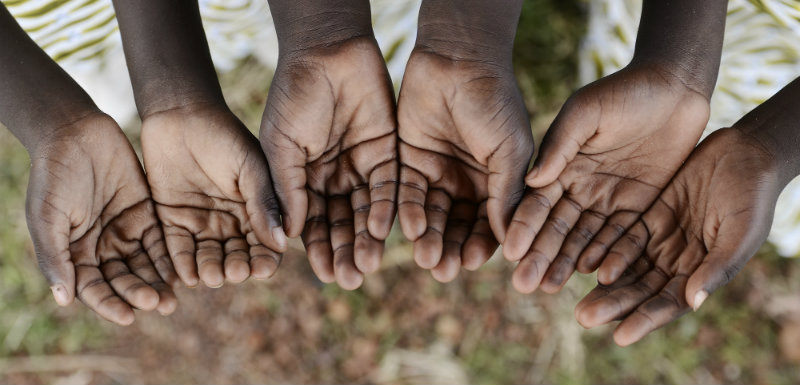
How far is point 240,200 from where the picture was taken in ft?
5.90

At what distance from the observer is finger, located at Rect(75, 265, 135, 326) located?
1.63m

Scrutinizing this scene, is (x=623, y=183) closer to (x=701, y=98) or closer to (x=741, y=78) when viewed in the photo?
(x=701, y=98)

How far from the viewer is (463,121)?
Result: 1.71m

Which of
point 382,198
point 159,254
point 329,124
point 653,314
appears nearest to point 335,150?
point 329,124

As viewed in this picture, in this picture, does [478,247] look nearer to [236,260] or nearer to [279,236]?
[279,236]

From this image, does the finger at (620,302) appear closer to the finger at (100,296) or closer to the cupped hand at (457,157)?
the cupped hand at (457,157)

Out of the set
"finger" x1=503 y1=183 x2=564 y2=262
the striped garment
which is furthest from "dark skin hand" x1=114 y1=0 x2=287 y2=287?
"finger" x1=503 y1=183 x2=564 y2=262

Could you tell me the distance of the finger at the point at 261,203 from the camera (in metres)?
1.72

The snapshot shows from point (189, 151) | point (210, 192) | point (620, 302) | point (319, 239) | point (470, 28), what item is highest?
point (470, 28)

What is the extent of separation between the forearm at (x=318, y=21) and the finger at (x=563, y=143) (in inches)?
23.3

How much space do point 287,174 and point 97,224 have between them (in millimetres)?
535

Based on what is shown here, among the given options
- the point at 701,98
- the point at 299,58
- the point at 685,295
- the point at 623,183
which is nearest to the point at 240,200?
the point at 299,58

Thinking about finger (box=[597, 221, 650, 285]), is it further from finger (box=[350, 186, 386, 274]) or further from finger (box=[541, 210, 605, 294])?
finger (box=[350, 186, 386, 274])

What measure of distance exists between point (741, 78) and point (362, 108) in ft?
3.87
